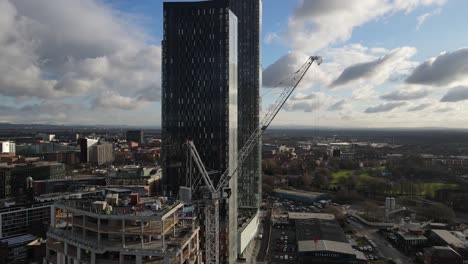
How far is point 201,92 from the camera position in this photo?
179 feet

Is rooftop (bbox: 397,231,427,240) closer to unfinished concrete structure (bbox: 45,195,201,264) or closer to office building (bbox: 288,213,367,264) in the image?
office building (bbox: 288,213,367,264)

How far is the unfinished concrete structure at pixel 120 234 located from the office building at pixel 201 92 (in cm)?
2095

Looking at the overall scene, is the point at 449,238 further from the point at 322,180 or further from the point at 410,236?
the point at 322,180

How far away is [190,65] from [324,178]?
256 ft

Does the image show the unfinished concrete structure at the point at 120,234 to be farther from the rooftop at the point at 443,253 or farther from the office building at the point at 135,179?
the office building at the point at 135,179

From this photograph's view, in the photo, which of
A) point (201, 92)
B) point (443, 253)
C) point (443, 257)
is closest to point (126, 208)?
point (201, 92)

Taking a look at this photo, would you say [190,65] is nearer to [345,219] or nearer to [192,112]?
[192,112]

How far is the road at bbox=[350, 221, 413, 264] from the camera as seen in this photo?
57656mm

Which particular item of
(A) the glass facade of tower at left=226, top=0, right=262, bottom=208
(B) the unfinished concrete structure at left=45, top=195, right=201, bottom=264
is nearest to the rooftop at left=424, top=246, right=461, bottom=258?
(B) the unfinished concrete structure at left=45, top=195, right=201, bottom=264

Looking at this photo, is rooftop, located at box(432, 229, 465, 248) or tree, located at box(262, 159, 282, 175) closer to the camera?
rooftop, located at box(432, 229, 465, 248)

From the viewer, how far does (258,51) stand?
85.7 meters

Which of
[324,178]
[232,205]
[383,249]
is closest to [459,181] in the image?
[324,178]

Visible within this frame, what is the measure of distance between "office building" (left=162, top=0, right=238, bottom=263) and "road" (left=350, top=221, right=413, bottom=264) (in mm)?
25641

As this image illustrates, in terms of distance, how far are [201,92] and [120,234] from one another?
1164 inches
